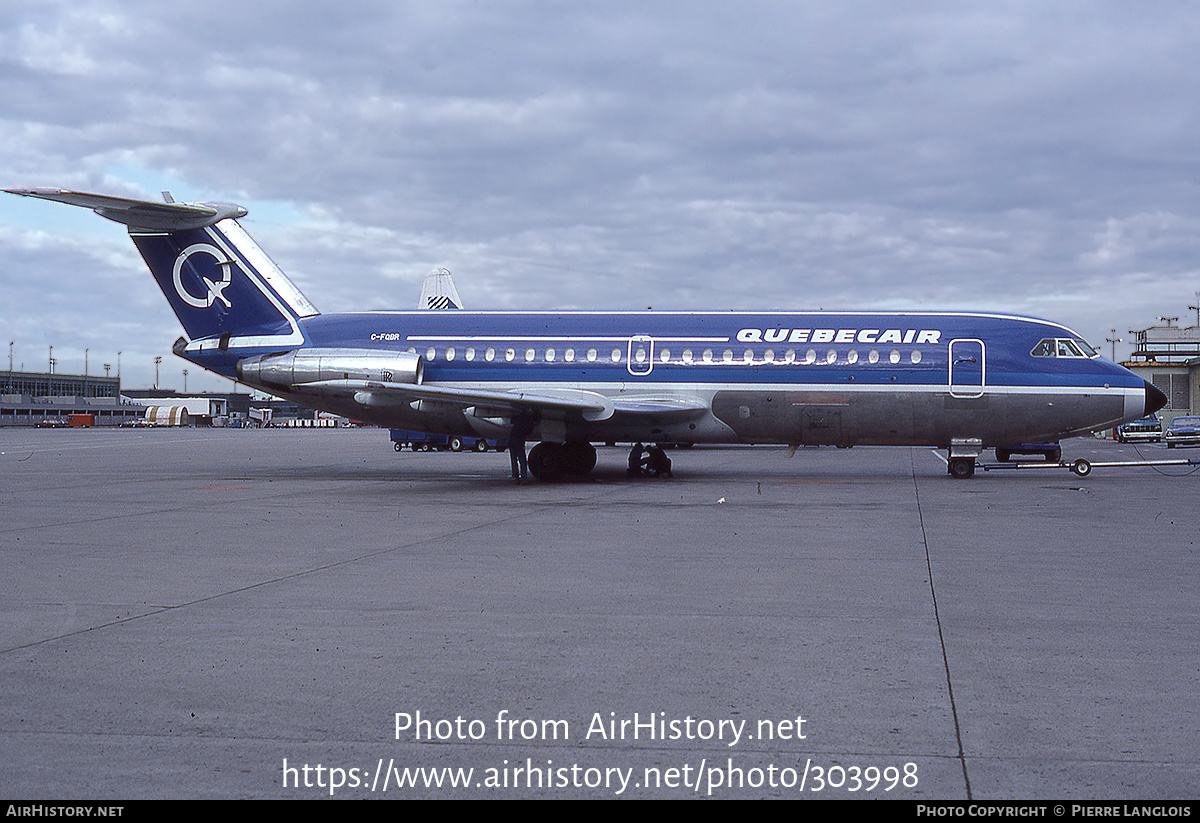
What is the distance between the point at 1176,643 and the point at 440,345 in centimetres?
1900

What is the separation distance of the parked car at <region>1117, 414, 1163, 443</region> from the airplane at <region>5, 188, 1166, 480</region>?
37.4 meters

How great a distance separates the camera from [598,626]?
282 inches

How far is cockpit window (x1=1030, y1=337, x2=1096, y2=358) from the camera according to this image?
22.1 metres

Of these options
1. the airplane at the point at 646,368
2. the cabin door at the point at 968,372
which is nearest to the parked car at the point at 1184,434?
the airplane at the point at 646,368

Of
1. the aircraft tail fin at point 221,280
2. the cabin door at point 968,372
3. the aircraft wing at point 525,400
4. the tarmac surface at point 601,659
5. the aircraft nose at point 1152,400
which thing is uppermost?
the aircraft tail fin at point 221,280

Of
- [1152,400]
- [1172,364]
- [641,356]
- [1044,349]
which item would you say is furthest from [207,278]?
[1172,364]

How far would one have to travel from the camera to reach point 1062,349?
73.0 ft

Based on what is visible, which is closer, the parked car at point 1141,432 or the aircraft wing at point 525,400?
the aircraft wing at point 525,400

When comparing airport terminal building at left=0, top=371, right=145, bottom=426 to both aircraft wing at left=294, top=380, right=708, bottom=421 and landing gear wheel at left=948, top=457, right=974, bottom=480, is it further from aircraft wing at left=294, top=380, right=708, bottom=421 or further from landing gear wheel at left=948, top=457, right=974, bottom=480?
landing gear wheel at left=948, top=457, right=974, bottom=480

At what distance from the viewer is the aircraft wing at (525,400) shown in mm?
20281

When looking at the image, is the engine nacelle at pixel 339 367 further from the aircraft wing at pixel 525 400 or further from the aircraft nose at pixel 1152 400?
the aircraft nose at pixel 1152 400

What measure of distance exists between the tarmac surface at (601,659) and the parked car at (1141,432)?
47.4m

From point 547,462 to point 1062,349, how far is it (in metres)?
11.9

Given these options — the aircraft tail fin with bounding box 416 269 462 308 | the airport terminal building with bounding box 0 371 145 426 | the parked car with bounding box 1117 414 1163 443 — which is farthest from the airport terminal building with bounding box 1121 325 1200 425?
the airport terminal building with bounding box 0 371 145 426
